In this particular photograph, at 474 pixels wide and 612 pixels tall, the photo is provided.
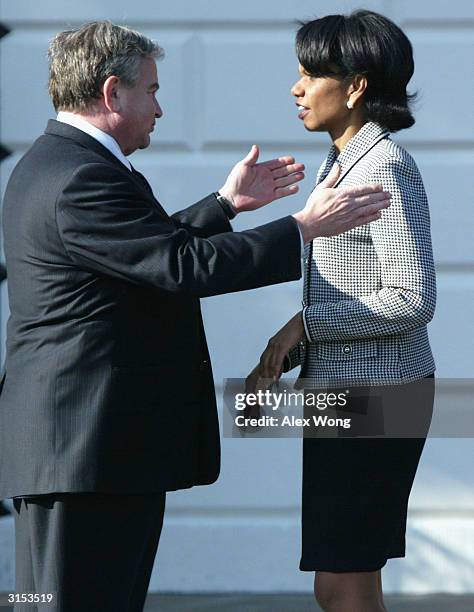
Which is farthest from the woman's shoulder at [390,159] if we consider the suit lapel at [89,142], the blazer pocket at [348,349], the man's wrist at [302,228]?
the suit lapel at [89,142]

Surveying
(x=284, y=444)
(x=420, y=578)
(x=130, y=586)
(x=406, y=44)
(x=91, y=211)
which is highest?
(x=406, y=44)

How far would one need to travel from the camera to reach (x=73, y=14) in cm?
448

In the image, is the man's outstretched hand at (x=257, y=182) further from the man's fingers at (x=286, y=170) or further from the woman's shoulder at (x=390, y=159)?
the woman's shoulder at (x=390, y=159)

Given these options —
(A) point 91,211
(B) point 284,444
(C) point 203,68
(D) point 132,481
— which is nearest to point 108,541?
(D) point 132,481

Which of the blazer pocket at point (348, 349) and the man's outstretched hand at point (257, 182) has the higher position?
the man's outstretched hand at point (257, 182)

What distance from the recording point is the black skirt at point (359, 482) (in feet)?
9.16

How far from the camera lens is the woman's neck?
9.55ft

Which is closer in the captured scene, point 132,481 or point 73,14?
point 132,481

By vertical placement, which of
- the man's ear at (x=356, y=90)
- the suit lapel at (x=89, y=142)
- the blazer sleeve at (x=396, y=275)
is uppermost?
the man's ear at (x=356, y=90)

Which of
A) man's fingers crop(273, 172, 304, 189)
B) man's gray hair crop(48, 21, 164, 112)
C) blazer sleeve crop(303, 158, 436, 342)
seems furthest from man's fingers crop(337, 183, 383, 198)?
man's gray hair crop(48, 21, 164, 112)

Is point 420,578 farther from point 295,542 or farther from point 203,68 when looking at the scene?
point 203,68

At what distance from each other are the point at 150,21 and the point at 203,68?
0.80 feet

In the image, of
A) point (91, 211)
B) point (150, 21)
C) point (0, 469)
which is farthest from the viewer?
point (150, 21)

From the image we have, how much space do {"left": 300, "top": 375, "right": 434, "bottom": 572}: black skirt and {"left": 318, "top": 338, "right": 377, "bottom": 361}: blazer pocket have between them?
0.08 m
